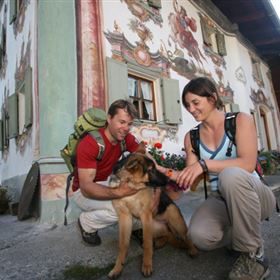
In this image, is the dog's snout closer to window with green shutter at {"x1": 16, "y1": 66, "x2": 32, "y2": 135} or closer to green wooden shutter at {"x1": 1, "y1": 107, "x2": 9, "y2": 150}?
window with green shutter at {"x1": 16, "y1": 66, "x2": 32, "y2": 135}

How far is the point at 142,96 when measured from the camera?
6910 millimetres

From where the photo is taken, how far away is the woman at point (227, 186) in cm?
172

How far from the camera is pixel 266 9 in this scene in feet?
36.3

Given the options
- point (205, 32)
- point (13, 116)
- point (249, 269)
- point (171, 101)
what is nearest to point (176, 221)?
point (249, 269)

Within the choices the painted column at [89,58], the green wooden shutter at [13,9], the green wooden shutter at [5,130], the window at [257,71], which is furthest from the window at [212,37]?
the green wooden shutter at [5,130]

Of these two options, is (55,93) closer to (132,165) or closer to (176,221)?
(132,165)

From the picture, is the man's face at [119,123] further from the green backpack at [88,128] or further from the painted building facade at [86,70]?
the painted building facade at [86,70]

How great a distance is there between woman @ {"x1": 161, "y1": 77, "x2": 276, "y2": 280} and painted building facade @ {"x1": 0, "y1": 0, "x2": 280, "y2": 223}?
3119 millimetres

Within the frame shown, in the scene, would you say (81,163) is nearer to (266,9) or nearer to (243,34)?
(266,9)

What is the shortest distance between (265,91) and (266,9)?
454cm

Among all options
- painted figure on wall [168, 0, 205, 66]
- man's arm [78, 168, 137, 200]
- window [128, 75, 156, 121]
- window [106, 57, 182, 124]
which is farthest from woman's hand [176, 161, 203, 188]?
painted figure on wall [168, 0, 205, 66]

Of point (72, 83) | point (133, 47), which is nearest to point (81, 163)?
point (72, 83)

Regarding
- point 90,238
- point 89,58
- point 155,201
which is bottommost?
point 90,238

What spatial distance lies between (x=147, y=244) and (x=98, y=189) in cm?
63
